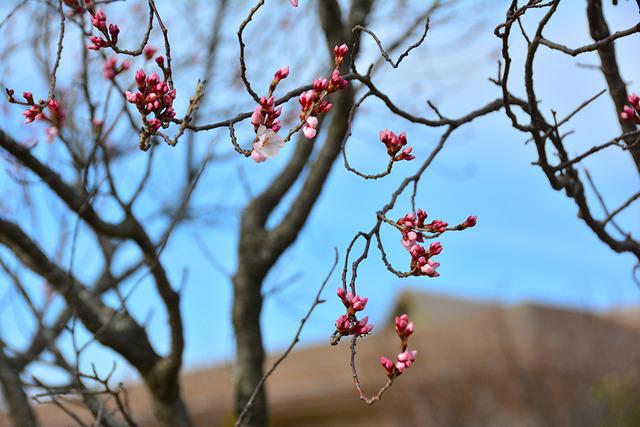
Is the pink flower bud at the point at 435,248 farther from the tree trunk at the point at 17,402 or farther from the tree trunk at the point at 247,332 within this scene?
the tree trunk at the point at 17,402

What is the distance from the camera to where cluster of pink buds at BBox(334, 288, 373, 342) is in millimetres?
2307

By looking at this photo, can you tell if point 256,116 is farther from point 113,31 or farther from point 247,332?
point 247,332

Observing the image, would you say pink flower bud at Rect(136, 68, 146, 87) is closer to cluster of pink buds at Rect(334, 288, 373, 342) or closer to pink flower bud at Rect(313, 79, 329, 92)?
pink flower bud at Rect(313, 79, 329, 92)

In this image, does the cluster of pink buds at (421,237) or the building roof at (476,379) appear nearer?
the cluster of pink buds at (421,237)

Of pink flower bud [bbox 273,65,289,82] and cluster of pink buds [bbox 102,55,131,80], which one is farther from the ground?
cluster of pink buds [bbox 102,55,131,80]

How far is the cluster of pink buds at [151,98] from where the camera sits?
7.24 feet

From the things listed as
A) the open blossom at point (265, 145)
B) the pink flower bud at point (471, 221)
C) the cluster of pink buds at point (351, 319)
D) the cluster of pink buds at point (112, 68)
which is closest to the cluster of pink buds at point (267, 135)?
the open blossom at point (265, 145)

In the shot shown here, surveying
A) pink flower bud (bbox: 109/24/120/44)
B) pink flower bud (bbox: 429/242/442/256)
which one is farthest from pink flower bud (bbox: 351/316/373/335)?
pink flower bud (bbox: 109/24/120/44)

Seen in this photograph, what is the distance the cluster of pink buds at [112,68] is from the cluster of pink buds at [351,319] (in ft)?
6.83

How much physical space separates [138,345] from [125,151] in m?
2.67

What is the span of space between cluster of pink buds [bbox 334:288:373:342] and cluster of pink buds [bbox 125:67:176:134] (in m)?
0.71

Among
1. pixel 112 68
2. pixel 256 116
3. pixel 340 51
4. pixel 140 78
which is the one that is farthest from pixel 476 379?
pixel 140 78

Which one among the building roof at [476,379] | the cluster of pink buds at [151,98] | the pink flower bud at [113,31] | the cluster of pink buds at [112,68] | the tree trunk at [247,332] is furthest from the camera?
the building roof at [476,379]

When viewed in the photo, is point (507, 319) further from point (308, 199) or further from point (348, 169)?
point (348, 169)
